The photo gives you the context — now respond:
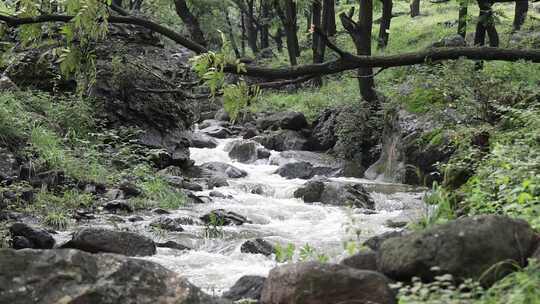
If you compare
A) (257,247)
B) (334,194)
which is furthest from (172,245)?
(334,194)

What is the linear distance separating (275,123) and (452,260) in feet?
59.9

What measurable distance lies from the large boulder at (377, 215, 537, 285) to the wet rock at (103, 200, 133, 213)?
773cm

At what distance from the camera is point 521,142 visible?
7.13 metres

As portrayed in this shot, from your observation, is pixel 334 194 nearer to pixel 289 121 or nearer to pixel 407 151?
pixel 407 151

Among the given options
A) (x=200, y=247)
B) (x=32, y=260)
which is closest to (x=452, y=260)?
(x=32, y=260)

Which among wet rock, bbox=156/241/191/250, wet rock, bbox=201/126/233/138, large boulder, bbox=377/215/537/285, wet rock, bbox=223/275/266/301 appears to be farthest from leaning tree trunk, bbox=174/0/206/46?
large boulder, bbox=377/215/537/285

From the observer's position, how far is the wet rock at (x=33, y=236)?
8.15 m

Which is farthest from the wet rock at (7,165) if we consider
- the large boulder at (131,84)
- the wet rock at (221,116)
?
the wet rock at (221,116)

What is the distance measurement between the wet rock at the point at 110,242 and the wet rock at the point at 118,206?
9.69ft

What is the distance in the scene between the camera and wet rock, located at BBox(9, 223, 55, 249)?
321 inches

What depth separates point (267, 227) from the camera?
10.9 meters

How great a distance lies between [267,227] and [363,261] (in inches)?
247

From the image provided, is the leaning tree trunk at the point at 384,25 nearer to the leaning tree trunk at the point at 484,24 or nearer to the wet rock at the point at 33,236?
the leaning tree trunk at the point at 484,24

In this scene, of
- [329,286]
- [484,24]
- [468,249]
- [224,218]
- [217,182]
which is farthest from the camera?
[484,24]
